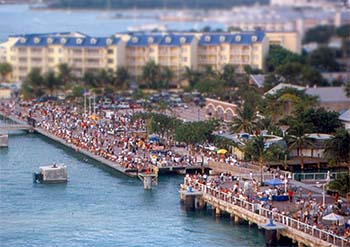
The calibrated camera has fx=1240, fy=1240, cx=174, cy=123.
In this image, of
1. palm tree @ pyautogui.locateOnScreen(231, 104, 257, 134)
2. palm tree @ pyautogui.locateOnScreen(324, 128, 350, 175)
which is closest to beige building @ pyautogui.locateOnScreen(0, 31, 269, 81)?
palm tree @ pyautogui.locateOnScreen(231, 104, 257, 134)

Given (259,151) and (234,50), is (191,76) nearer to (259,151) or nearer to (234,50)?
(234,50)

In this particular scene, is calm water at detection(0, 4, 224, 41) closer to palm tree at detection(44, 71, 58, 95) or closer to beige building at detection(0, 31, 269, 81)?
beige building at detection(0, 31, 269, 81)

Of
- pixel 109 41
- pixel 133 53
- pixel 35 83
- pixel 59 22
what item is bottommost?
pixel 35 83

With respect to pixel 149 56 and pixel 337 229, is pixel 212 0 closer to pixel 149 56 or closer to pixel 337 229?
pixel 149 56

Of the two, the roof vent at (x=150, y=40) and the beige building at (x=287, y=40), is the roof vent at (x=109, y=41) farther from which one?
the beige building at (x=287, y=40)

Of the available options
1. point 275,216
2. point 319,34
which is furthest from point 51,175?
point 319,34

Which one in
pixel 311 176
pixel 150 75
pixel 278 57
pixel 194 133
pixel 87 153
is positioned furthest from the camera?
pixel 278 57

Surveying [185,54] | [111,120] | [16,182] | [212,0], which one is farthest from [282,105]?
[212,0]
